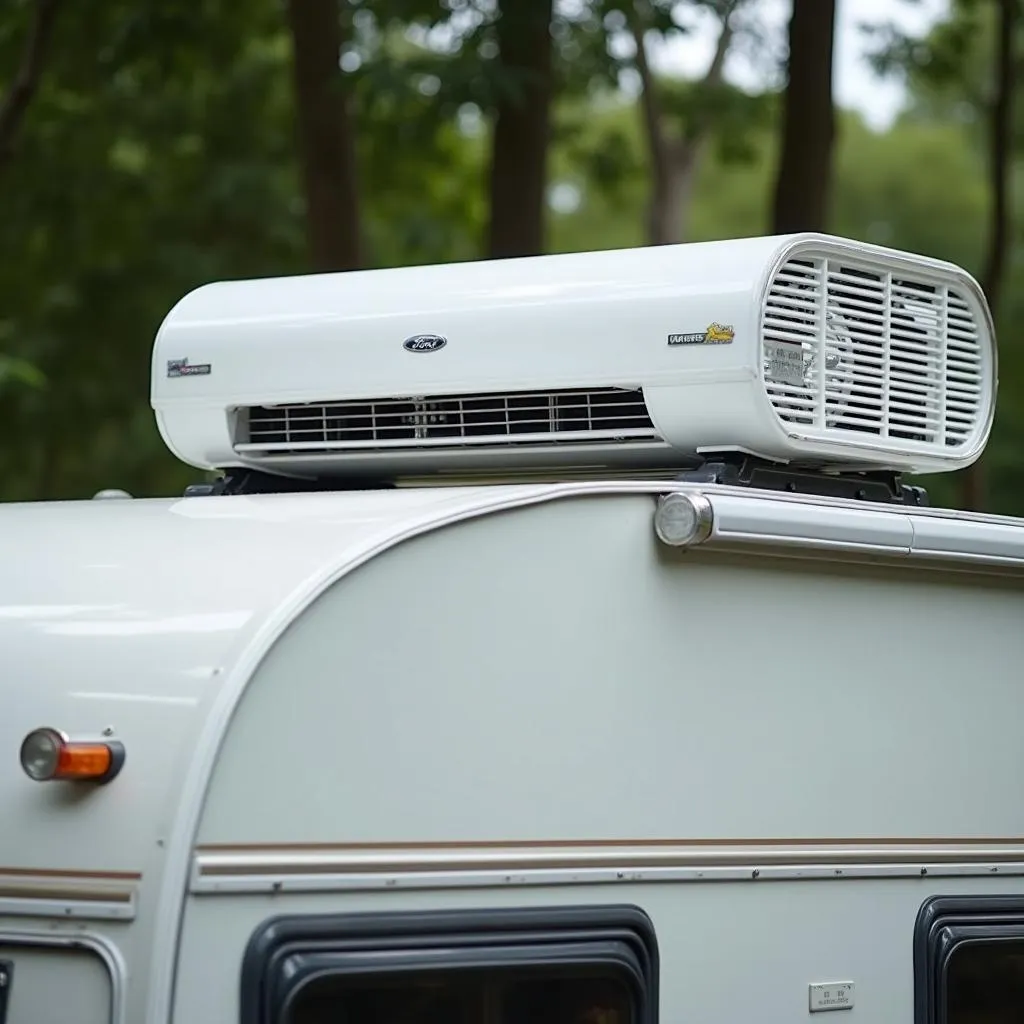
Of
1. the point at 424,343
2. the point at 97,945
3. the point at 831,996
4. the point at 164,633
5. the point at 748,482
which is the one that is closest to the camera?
the point at 97,945

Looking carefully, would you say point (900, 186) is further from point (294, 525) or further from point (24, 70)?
point (294, 525)

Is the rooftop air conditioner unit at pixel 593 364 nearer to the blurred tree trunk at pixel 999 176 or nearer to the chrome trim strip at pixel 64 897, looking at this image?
the chrome trim strip at pixel 64 897

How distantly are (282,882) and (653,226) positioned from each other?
11.7 meters

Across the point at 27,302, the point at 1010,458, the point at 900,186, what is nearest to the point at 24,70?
the point at 27,302

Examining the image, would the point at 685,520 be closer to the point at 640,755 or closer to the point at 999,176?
the point at 640,755

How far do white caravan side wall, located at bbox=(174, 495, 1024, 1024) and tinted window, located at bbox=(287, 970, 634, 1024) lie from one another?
14 centimetres

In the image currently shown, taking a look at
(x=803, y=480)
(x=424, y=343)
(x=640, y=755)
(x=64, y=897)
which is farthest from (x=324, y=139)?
(x=64, y=897)

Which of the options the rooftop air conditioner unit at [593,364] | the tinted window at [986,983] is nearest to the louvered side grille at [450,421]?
the rooftop air conditioner unit at [593,364]

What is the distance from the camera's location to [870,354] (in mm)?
4887

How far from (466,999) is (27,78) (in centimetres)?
750

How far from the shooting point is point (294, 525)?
408 cm

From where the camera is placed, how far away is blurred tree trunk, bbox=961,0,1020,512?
13305 mm

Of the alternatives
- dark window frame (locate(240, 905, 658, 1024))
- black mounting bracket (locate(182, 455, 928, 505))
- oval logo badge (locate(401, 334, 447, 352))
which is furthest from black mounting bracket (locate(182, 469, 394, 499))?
dark window frame (locate(240, 905, 658, 1024))

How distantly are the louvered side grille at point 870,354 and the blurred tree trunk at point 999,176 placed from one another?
819 cm
